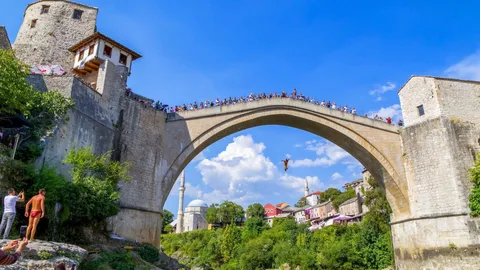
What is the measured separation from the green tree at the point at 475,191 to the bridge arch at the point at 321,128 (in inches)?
112

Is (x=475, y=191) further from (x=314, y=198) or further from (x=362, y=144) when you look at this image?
(x=314, y=198)

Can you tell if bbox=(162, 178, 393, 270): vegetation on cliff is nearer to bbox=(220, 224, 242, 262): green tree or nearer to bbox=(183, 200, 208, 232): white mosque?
bbox=(220, 224, 242, 262): green tree

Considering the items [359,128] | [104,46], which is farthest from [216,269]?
[104,46]

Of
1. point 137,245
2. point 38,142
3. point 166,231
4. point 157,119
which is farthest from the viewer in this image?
point 166,231

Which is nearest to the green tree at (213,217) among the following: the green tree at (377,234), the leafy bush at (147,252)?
the green tree at (377,234)

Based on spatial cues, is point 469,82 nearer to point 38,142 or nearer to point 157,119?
point 157,119

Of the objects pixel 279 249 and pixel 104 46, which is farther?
pixel 279 249

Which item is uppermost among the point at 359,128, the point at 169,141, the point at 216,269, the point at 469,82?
the point at 469,82

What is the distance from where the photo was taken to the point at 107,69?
1498cm

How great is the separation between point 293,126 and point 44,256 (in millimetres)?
15687

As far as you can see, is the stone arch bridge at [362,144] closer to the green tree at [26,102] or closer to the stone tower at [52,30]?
the green tree at [26,102]

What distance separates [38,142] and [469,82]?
1884cm

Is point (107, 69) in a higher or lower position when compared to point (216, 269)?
higher

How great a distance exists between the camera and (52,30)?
2002 centimetres
